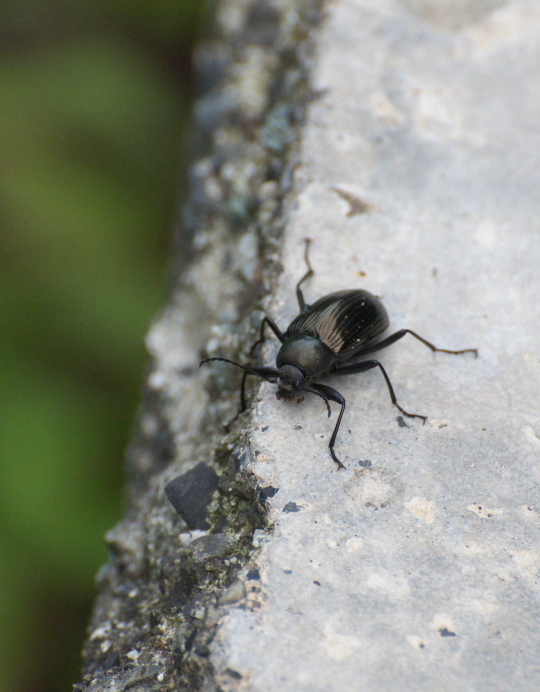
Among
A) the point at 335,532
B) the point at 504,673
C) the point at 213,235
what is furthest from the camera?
the point at 213,235

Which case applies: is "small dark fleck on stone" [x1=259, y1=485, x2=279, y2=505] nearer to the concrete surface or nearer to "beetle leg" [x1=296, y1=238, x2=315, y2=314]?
the concrete surface

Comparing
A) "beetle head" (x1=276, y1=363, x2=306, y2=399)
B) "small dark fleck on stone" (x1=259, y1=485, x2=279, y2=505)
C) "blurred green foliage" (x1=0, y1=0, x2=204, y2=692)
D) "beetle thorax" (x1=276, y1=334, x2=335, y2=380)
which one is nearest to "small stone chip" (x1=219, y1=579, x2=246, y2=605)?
"small dark fleck on stone" (x1=259, y1=485, x2=279, y2=505)

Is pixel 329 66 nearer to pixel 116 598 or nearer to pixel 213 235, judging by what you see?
pixel 213 235

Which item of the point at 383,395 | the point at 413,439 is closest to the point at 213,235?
the point at 383,395

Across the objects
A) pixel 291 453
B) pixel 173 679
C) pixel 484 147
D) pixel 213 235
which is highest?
pixel 484 147

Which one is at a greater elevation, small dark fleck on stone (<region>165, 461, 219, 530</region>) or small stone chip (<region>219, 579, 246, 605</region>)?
small stone chip (<region>219, 579, 246, 605</region>)

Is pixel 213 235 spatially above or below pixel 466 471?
above

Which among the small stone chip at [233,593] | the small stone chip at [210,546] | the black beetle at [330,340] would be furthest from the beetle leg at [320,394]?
the small stone chip at [233,593]
